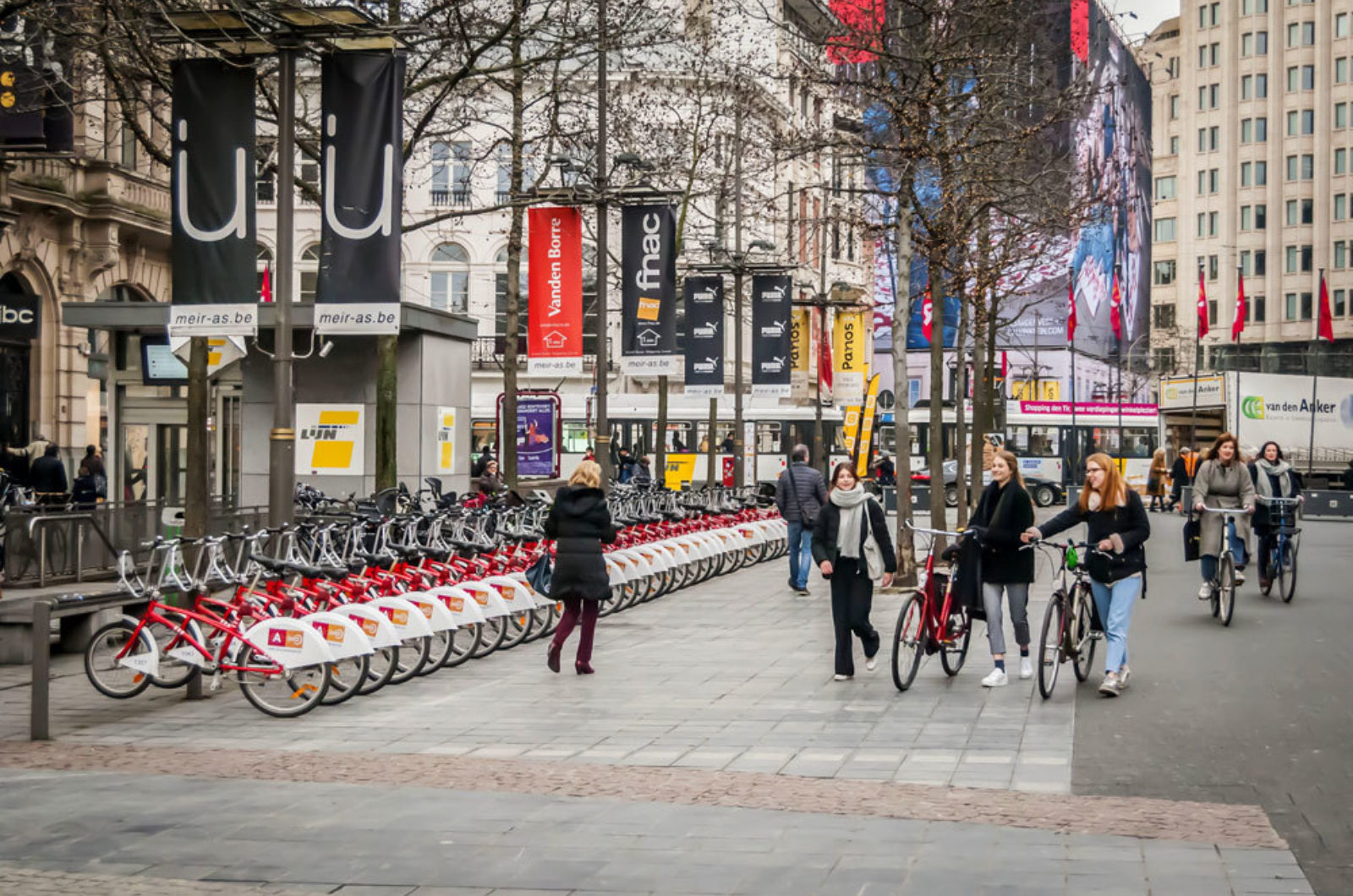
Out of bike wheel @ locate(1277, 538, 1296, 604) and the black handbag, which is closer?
the black handbag

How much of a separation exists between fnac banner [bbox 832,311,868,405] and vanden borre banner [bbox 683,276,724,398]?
8.67m

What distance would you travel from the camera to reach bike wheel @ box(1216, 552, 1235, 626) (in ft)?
59.9

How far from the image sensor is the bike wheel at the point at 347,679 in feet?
42.0

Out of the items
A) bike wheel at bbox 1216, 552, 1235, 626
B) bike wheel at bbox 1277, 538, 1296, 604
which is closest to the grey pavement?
bike wheel at bbox 1216, 552, 1235, 626

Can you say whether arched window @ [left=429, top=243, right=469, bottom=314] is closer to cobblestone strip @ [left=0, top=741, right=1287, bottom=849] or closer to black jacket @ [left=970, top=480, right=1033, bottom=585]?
black jacket @ [left=970, top=480, right=1033, bottom=585]

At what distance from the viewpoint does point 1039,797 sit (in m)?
8.97

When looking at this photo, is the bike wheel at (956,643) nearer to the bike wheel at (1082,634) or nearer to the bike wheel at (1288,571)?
the bike wheel at (1082,634)

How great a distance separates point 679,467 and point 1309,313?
3270 inches

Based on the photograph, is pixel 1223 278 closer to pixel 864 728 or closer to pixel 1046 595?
pixel 1046 595

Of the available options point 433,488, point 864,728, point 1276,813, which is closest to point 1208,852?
point 1276,813

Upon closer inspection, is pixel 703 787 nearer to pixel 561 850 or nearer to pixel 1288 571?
pixel 561 850

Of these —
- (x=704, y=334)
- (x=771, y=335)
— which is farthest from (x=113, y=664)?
(x=771, y=335)

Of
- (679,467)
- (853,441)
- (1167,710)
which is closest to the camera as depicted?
(1167,710)

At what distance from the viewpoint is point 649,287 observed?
1030 inches
